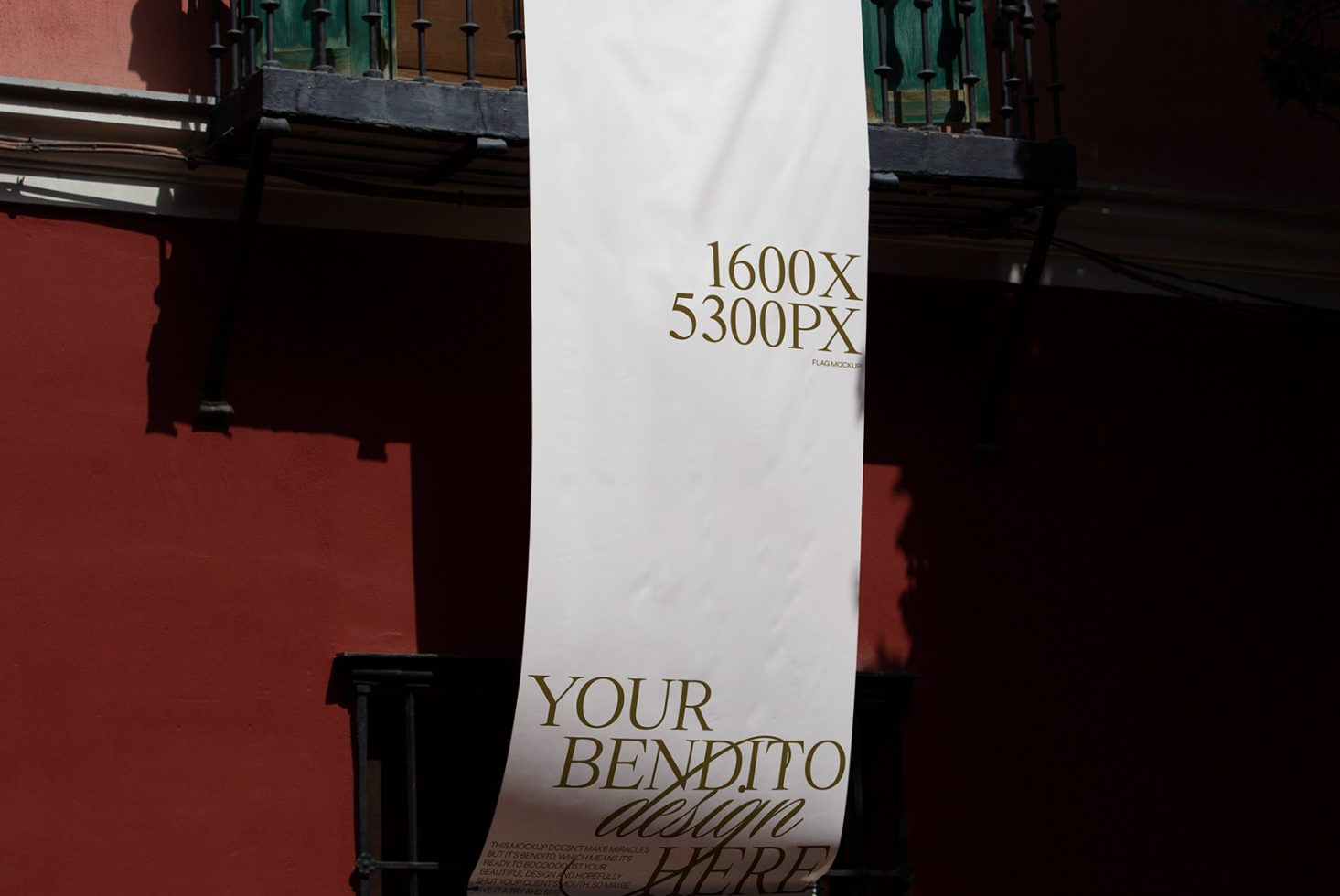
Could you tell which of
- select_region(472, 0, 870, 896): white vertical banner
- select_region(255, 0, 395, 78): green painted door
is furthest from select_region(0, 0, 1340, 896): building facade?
select_region(472, 0, 870, 896): white vertical banner

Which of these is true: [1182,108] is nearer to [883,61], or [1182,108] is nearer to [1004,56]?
[1004,56]

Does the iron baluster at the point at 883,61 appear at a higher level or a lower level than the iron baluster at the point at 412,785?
higher

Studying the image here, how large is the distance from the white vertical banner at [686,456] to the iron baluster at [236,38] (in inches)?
41.8

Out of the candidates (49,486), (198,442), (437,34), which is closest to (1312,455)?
(437,34)

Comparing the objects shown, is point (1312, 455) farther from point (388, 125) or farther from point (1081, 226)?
point (388, 125)

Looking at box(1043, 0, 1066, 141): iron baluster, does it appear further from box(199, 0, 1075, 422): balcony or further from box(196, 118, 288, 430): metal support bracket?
box(196, 118, 288, 430): metal support bracket

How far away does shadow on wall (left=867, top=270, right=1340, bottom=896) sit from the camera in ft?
24.1

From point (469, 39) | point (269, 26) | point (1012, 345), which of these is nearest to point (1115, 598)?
point (1012, 345)

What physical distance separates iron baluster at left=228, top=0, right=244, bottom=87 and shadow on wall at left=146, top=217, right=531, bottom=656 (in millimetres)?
534

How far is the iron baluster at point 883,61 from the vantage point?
23.1 ft

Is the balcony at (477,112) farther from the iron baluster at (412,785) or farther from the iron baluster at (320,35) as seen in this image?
the iron baluster at (412,785)

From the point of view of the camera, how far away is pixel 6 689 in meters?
6.26

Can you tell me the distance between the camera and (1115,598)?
25.0 feet

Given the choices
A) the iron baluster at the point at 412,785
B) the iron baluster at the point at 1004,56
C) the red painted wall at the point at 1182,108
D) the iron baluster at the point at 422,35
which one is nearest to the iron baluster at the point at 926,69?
the iron baluster at the point at 1004,56
